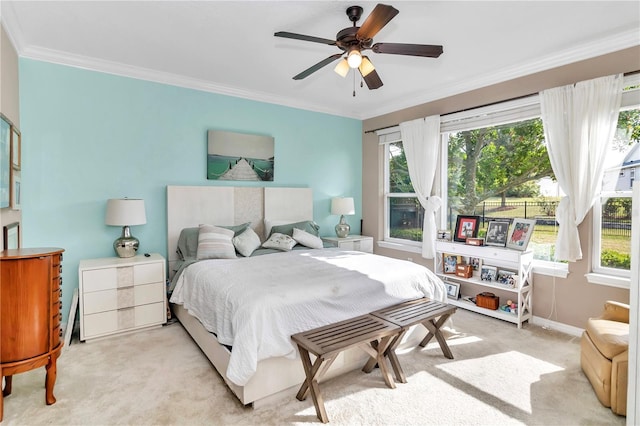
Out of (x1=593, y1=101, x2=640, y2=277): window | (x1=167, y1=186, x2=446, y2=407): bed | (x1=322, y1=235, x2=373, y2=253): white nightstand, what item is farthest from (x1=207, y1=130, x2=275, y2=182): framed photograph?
(x1=593, y1=101, x2=640, y2=277): window

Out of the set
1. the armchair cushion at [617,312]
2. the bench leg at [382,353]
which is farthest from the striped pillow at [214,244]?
the armchair cushion at [617,312]

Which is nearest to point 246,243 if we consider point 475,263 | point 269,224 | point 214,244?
point 214,244

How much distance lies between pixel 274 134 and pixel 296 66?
1.28 meters

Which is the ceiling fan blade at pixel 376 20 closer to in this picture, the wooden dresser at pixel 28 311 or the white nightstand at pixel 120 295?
the wooden dresser at pixel 28 311

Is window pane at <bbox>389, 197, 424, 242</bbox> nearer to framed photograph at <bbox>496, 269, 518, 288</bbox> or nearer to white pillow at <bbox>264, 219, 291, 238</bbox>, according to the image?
framed photograph at <bbox>496, 269, 518, 288</bbox>

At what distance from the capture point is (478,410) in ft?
6.76

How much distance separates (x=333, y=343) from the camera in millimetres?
2002

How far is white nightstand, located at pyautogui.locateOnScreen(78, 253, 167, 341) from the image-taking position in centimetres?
300

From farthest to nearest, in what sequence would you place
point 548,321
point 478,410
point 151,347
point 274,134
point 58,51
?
point 274,134, point 548,321, point 58,51, point 151,347, point 478,410

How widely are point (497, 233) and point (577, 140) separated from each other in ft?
3.89

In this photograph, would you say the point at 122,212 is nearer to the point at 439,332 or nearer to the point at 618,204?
the point at 439,332

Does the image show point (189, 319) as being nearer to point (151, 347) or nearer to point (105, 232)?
point (151, 347)

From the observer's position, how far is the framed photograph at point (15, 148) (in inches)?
105

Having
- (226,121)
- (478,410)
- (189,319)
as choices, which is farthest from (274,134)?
(478,410)
